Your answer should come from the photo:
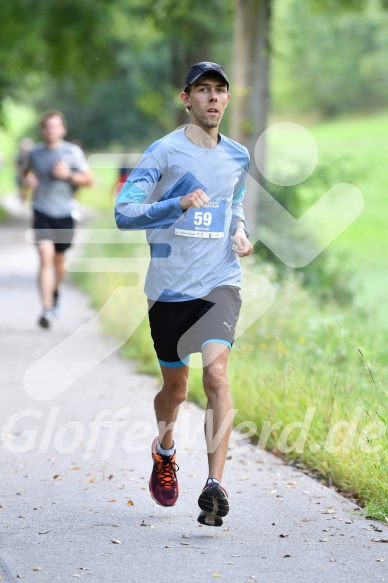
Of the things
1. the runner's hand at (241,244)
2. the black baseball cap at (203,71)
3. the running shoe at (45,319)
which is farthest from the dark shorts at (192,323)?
the running shoe at (45,319)

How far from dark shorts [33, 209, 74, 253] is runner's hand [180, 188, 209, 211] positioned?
7039 millimetres

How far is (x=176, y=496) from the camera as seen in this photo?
568 cm

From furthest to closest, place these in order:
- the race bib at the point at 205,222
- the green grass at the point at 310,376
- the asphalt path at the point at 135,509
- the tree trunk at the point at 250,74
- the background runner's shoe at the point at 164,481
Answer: the tree trunk at the point at 250,74 < the green grass at the point at 310,376 < the background runner's shoe at the point at 164,481 < the race bib at the point at 205,222 < the asphalt path at the point at 135,509

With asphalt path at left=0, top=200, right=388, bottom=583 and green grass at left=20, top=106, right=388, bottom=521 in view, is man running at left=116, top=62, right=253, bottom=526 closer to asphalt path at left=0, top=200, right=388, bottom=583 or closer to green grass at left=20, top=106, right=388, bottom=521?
asphalt path at left=0, top=200, right=388, bottom=583

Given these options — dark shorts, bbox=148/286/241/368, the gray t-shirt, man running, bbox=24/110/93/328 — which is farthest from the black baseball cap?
the gray t-shirt

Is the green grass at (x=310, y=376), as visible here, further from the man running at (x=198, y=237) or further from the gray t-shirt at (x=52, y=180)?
the gray t-shirt at (x=52, y=180)

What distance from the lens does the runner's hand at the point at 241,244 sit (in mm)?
5398

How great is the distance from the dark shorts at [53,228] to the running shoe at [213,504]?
285 inches

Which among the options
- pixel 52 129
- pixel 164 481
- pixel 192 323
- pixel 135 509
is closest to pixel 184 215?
pixel 192 323

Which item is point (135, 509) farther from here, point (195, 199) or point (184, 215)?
point (195, 199)

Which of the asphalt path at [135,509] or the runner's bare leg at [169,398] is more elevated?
the runner's bare leg at [169,398]

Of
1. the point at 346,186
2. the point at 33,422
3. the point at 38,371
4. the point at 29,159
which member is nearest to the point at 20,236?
the point at 346,186

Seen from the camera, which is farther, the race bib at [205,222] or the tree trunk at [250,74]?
the tree trunk at [250,74]

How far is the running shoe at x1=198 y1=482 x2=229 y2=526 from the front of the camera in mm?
5172
